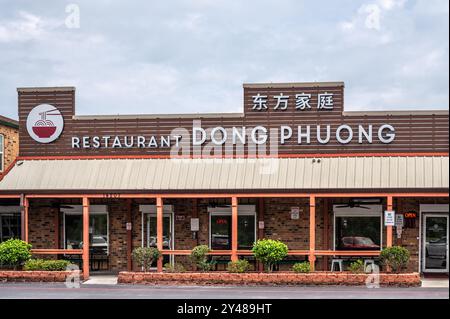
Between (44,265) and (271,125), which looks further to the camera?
(271,125)

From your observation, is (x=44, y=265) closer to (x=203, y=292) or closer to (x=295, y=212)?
(x=203, y=292)

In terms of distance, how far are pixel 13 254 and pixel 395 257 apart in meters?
12.0

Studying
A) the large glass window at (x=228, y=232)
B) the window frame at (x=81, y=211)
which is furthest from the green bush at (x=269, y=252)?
the window frame at (x=81, y=211)

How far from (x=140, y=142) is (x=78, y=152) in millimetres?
2338

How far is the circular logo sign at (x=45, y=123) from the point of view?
70.8 ft

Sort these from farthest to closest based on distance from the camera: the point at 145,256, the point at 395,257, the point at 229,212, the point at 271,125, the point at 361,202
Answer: the point at 229,212 → the point at 271,125 → the point at 361,202 → the point at 145,256 → the point at 395,257

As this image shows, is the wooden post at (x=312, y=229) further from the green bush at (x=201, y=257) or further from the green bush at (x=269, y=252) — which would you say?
the green bush at (x=201, y=257)

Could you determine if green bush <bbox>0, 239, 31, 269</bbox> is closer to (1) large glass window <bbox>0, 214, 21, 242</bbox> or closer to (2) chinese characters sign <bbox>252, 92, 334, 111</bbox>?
(1) large glass window <bbox>0, 214, 21, 242</bbox>

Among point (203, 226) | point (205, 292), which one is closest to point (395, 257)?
point (205, 292)

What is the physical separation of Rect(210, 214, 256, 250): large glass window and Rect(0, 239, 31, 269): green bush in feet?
20.9

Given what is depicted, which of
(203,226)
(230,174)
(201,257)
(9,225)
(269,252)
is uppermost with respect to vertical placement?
(230,174)

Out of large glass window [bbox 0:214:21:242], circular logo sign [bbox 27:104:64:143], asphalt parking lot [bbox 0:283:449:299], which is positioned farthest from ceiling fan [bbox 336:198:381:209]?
large glass window [bbox 0:214:21:242]

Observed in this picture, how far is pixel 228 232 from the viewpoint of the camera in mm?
21062
